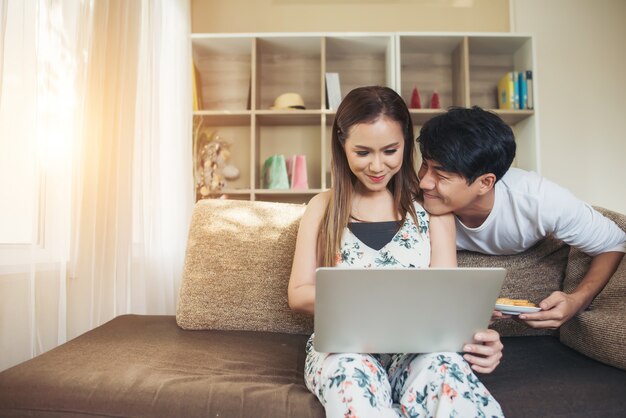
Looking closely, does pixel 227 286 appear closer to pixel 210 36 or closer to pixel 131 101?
pixel 131 101

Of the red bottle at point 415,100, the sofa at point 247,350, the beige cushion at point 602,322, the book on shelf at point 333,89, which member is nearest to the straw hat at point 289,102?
the book on shelf at point 333,89

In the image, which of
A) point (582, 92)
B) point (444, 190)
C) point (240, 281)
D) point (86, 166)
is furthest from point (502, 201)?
point (582, 92)

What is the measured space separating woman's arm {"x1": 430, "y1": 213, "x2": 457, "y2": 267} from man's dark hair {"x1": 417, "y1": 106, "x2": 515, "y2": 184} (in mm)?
134

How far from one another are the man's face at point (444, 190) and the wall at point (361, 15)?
218cm

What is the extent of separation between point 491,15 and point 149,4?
86.0 inches

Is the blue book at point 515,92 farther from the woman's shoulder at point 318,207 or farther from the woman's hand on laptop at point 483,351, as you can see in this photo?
the woman's hand on laptop at point 483,351

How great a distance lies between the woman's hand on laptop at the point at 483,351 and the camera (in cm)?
95

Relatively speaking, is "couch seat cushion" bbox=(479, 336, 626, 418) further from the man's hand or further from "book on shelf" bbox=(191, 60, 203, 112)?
"book on shelf" bbox=(191, 60, 203, 112)

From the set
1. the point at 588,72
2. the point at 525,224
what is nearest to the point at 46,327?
the point at 525,224

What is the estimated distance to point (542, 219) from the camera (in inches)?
50.4

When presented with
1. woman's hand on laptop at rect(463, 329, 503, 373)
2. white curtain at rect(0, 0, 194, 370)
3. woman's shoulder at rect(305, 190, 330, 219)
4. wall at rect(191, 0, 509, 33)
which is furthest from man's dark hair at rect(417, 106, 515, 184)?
wall at rect(191, 0, 509, 33)

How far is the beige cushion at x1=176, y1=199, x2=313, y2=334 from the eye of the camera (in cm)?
141

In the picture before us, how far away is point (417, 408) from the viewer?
89 centimetres

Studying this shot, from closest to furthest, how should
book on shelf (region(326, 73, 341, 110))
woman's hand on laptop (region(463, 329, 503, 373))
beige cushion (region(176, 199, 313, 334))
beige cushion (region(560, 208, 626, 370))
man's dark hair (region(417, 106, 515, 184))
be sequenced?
woman's hand on laptop (region(463, 329, 503, 373)), beige cushion (region(560, 208, 626, 370)), man's dark hair (region(417, 106, 515, 184)), beige cushion (region(176, 199, 313, 334)), book on shelf (region(326, 73, 341, 110))
